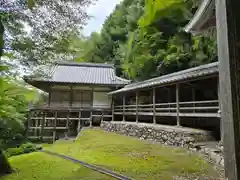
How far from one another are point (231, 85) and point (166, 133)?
7.50m

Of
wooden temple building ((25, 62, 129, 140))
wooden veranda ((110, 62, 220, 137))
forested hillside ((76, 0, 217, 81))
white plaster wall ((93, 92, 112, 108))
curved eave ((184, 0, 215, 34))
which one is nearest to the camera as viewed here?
curved eave ((184, 0, 215, 34))

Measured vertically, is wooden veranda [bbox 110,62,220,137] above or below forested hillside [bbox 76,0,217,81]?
below

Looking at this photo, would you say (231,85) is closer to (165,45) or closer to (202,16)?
(202,16)

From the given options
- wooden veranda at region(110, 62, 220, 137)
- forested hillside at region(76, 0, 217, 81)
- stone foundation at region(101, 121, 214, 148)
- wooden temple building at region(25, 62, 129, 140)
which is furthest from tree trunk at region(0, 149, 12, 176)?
wooden temple building at region(25, 62, 129, 140)

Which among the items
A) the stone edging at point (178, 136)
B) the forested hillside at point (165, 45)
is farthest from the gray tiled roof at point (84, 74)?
the stone edging at point (178, 136)

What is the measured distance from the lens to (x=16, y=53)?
5820 mm

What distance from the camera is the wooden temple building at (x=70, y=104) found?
1594 centimetres

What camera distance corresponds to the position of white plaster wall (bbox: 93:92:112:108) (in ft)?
56.9

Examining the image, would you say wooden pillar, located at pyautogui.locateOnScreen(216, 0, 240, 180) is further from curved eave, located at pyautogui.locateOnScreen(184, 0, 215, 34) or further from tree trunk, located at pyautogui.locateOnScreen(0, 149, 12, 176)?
tree trunk, located at pyautogui.locateOnScreen(0, 149, 12, 176)

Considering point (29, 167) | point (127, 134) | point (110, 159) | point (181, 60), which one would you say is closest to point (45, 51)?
point (29, 167)

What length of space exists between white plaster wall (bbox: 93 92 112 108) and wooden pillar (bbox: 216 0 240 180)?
51.1ft

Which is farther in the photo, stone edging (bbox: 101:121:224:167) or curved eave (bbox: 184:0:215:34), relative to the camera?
stone edging (bbox: 101:121:224:167)

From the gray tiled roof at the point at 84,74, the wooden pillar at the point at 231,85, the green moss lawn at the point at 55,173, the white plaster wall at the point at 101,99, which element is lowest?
the green moss lawn at the point at 55,173

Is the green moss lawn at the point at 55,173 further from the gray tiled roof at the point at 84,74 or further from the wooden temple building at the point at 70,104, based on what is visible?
the gray tiled roof at the point at 84,74
